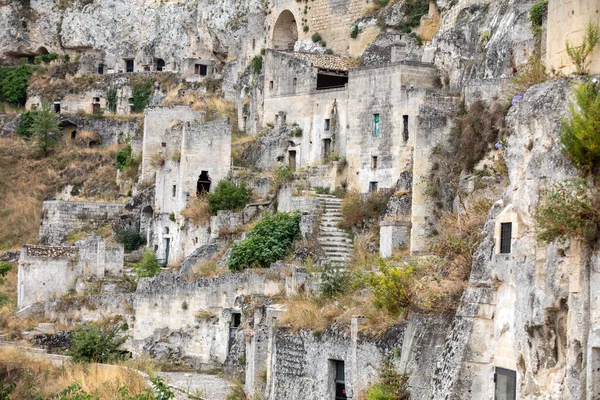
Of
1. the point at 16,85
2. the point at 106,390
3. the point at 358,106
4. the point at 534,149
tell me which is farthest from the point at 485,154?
the point at 16,85

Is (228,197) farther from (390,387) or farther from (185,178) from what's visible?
(390,387)

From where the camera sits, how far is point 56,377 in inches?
1342

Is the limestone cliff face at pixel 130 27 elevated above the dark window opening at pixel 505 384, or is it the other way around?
the limestone cliff face at pixel 130 27

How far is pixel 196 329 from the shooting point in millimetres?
35750

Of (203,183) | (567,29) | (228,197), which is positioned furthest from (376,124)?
(567,29)

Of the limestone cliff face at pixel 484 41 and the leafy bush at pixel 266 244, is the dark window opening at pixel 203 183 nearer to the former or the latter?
the leafy bush at pixel 266 244

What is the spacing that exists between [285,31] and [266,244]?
64.4 feet

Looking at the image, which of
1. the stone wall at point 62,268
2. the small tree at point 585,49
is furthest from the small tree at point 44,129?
the small tree at point 585,49

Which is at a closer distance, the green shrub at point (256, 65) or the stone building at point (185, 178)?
the stone building at point (185, 178)

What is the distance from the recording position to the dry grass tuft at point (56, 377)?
100ft

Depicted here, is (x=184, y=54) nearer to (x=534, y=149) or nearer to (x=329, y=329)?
(x=329, y=329)

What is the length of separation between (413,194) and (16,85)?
1543 inches

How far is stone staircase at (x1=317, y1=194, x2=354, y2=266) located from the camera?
3570 centimetres

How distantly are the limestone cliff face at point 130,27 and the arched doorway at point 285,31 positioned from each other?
18.3 feet
